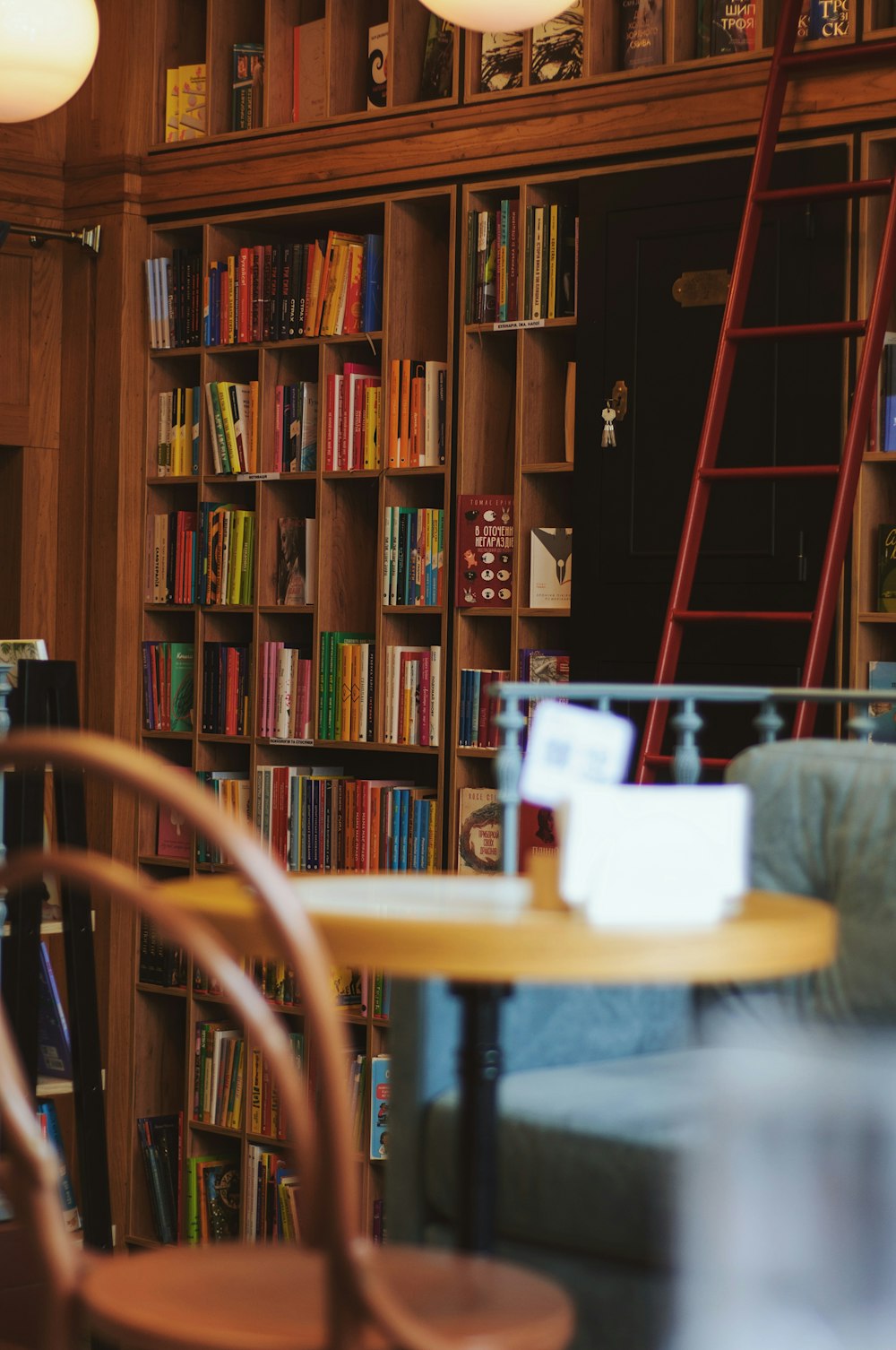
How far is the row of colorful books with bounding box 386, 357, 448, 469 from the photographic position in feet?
15.6

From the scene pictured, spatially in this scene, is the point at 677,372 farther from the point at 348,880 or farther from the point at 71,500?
the point at 348,880

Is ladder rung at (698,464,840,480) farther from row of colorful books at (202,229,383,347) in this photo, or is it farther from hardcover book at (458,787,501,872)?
row of colorful books at (202,229,383,347)

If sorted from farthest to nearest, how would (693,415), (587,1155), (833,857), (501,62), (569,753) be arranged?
(501,62), (693,415), (833,857), (587,1155), (569,753)

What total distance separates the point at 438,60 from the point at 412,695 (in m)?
1.72

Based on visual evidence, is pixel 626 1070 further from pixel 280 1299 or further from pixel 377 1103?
pixel 377 1103

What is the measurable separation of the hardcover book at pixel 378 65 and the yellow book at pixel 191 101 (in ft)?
1.97

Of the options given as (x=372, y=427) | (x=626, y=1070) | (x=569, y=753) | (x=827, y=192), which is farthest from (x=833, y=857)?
(x=372, y=427)

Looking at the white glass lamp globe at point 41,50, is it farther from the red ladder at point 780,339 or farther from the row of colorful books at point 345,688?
the row of colorful books at point 345,688

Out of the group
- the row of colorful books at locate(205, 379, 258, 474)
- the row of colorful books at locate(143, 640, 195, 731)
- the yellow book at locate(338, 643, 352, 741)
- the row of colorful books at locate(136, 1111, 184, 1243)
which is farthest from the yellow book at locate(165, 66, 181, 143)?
the row of colorful books at locate(136, 1111, 184, 1243)

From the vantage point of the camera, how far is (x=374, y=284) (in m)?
4.86

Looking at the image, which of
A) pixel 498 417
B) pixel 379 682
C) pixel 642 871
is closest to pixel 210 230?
pixel 498 417

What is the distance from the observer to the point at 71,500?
542 centimetres

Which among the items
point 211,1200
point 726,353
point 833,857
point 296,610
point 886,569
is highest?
point 726,353

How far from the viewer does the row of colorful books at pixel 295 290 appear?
4.88 m
